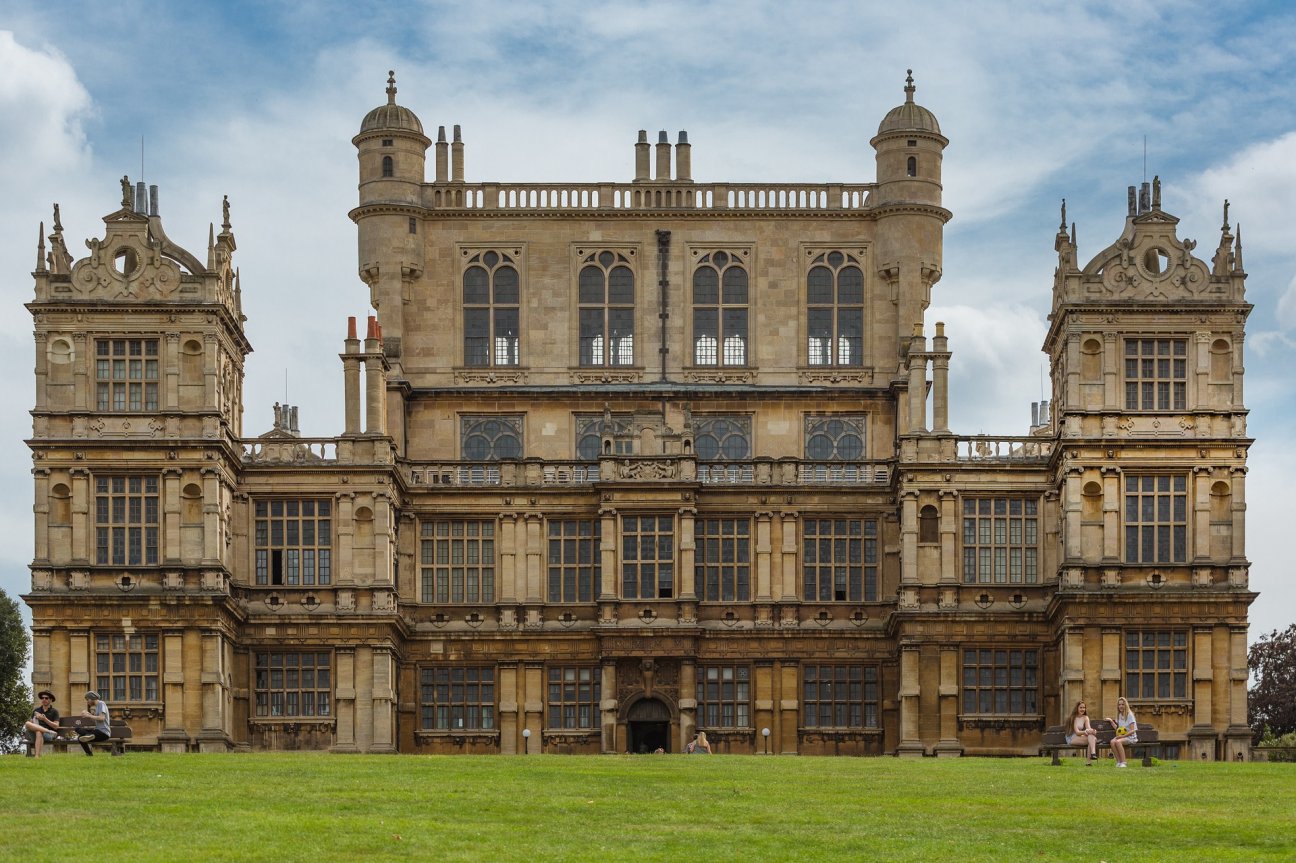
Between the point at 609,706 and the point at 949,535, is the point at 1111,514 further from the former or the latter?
the point at 609,706

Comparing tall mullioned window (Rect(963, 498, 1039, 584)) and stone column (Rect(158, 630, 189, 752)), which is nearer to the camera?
stone column (Rect(158, 630, 189, 752))

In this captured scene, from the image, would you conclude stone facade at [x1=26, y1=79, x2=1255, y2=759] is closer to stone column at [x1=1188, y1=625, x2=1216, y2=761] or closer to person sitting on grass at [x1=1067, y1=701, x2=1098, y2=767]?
stone column at [x1=1188, y1=625, x2=1216, y2=761]

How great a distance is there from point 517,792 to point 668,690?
1399 inches

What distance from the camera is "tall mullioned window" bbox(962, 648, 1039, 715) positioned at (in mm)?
80750

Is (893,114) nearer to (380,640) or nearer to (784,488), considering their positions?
(784,488)

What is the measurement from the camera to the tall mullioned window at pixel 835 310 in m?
86.6

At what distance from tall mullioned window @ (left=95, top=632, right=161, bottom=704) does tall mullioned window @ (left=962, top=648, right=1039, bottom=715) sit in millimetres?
24179

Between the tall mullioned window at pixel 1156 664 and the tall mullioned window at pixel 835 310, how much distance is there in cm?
1386

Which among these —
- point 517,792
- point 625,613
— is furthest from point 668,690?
point 517,792

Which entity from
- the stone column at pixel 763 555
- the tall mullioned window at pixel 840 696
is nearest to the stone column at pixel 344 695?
the stone column at pixel 763 555

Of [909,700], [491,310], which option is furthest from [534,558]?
[909,700]

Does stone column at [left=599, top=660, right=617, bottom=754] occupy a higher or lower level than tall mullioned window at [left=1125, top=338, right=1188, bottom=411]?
lower

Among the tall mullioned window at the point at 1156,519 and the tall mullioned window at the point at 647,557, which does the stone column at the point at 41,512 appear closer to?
the tall mullioned window at the point at 647,557

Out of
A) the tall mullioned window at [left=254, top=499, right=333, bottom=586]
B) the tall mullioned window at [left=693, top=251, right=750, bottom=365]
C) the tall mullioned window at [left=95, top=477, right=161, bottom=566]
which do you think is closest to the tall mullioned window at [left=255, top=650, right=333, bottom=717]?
the tall mullioned window at [left=254, top=499, right=333, bottom=586]
